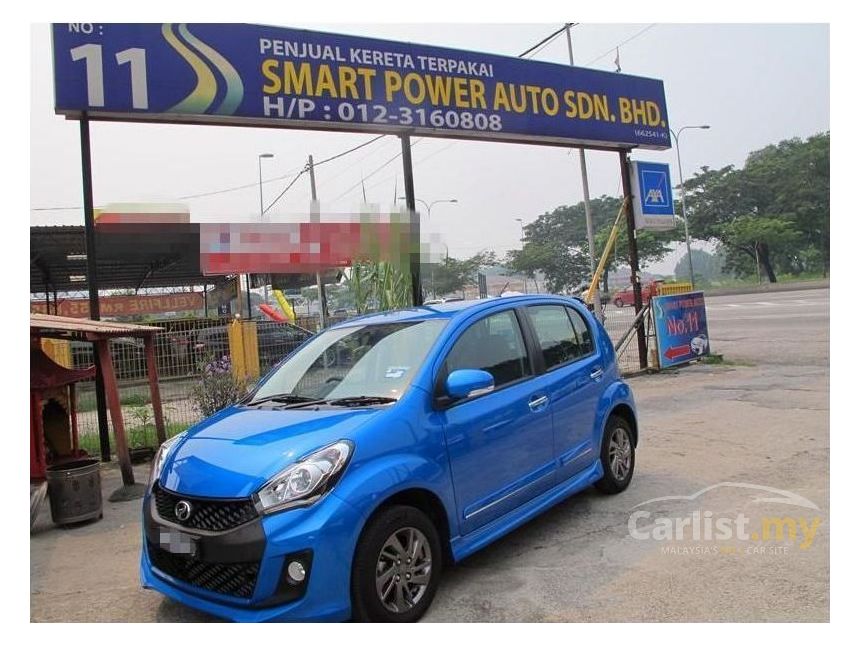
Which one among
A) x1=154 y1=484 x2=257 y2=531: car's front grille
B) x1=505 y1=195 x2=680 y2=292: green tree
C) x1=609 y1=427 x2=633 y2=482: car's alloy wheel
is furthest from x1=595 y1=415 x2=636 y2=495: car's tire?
x1=505 y1=195 x2=680 y2=292: green tree

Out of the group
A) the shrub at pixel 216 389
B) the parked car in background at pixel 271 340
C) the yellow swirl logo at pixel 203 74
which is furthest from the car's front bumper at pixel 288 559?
the parked car in background at pixel 271 340

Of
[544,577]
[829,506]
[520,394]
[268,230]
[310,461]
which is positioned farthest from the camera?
[268,230]

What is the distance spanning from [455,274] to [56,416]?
26.7 meters

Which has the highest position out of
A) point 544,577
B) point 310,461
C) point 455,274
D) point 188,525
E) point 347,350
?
point 455,274

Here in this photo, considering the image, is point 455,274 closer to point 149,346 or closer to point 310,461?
point 149,346

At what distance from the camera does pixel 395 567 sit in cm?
331

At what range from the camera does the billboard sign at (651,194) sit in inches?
493

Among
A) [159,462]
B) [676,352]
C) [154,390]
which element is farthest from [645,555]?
[676,352]

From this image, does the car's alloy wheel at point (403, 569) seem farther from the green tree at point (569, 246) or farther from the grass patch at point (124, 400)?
the green tree at point (569, 246)

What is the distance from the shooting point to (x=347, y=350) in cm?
450

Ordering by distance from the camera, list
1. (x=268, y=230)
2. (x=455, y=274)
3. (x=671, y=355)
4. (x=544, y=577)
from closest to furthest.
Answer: (x=544, y=577) < (x=268, y=230) < (x=671, y=355) < (x=455, y=274)

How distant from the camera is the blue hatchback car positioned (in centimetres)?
306

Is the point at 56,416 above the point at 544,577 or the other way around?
above
